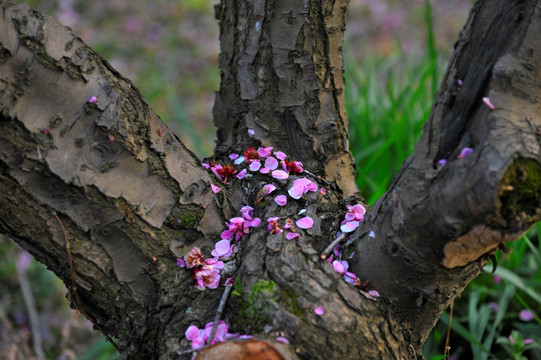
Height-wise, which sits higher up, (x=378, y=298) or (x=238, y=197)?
(x=238, y=197)

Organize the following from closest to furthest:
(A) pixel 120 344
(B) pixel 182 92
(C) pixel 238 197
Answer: (A) pixel 120 344 < (C) pixel 238 197 < (B) pixel 182 92

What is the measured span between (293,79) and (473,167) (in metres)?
0.56

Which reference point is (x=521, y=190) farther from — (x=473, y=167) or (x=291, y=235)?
(x=291, y=235)

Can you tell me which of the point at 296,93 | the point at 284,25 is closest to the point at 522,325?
the point at 296,93

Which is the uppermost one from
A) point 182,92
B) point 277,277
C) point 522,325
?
point 182,92

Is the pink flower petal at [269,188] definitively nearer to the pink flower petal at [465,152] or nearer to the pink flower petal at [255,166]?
the pink flower petal at [255,166]

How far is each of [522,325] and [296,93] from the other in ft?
3.92

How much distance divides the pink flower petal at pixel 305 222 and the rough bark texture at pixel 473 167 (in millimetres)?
146

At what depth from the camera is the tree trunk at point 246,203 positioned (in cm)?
83

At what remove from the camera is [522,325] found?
1719 mm

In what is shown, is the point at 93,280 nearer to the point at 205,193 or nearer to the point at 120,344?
the point at 120,344

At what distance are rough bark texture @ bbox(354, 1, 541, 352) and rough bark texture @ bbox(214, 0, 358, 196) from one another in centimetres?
33

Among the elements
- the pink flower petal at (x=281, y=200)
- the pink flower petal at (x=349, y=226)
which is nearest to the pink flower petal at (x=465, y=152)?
the pink flower petal at (x=349, y=226)

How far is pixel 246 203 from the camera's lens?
117cm
